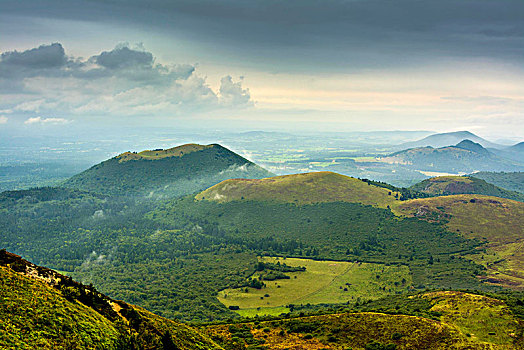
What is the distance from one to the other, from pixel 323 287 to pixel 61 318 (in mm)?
140099

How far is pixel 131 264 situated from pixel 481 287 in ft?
539

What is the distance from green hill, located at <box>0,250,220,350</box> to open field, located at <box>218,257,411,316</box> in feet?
319

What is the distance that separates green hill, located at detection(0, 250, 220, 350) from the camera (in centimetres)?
2823

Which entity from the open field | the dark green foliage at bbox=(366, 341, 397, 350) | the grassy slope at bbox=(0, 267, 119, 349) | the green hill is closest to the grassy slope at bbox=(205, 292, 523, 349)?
the dark green foliage at bbox=(366, 341, 397, 350)

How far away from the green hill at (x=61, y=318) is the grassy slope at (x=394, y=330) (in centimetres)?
2378

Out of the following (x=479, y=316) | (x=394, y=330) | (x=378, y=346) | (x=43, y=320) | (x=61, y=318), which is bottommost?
(x=479, y=316)

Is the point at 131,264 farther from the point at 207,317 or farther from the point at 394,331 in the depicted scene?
the point at 394,331

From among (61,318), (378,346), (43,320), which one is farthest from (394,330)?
(43,320)

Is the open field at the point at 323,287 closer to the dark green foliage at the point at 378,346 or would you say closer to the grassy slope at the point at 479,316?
the grassy slope at the point at 479,316

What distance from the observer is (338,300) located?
470 ft

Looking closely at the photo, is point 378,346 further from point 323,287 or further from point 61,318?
point 323,287

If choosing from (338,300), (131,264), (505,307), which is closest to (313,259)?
(338,300)

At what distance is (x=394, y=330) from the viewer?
217 ft

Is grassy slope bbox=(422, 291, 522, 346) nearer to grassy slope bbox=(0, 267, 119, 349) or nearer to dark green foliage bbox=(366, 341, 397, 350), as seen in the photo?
dark green foliage bbox=(366, 341, 397, 350)
